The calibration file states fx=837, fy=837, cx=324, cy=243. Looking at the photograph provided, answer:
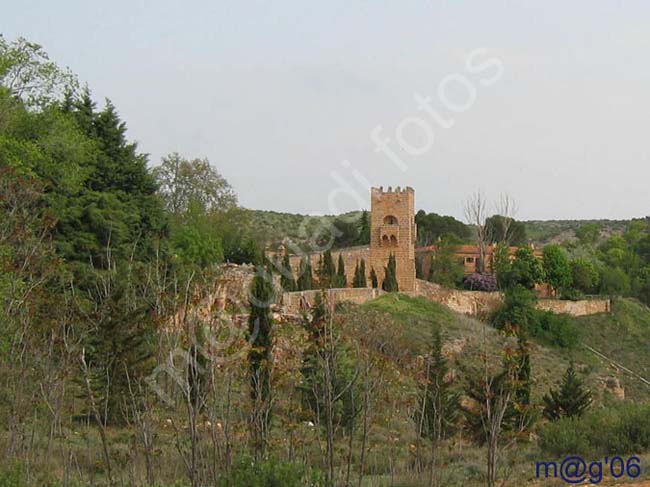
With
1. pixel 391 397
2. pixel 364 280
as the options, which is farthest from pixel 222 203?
pixel 391 397

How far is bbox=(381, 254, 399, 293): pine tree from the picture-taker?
3844cm

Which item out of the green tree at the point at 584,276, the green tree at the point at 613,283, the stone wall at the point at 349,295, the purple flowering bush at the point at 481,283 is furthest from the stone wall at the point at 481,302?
the green tree at the point at 613,283

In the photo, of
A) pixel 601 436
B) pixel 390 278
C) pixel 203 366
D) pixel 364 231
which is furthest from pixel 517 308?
pixel 203 366

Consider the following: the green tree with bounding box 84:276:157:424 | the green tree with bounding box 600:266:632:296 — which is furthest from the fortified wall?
the green tree with bounding box 84:276:157:424

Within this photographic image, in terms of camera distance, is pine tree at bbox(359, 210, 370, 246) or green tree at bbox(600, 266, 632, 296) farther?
pine tree at bbox(359, 210, 370, 246)

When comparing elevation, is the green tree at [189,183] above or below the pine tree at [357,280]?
above

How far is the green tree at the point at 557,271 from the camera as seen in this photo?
45531 millimetres

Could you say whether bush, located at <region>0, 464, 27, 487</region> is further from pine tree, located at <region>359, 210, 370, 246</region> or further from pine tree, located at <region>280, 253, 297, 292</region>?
pine tree, located at <region>359, 210, 370, 246</region>

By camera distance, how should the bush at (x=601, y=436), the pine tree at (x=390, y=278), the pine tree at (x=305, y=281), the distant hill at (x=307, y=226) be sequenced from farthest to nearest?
the distant hill at (x=307, y=226)
the pine tree at (x=390, y=278)
the pine tree at (x=305, y=281)
the bush at (x=601, y=436)

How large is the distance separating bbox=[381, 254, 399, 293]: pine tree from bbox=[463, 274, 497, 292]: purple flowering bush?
7336 millimetres

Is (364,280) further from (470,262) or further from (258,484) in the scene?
(258,484)

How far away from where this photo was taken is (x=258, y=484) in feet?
26.1

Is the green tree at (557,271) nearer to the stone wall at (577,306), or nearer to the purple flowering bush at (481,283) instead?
the stone wall at (577,306)

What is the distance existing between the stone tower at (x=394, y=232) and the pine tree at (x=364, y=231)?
1017 centimetres
